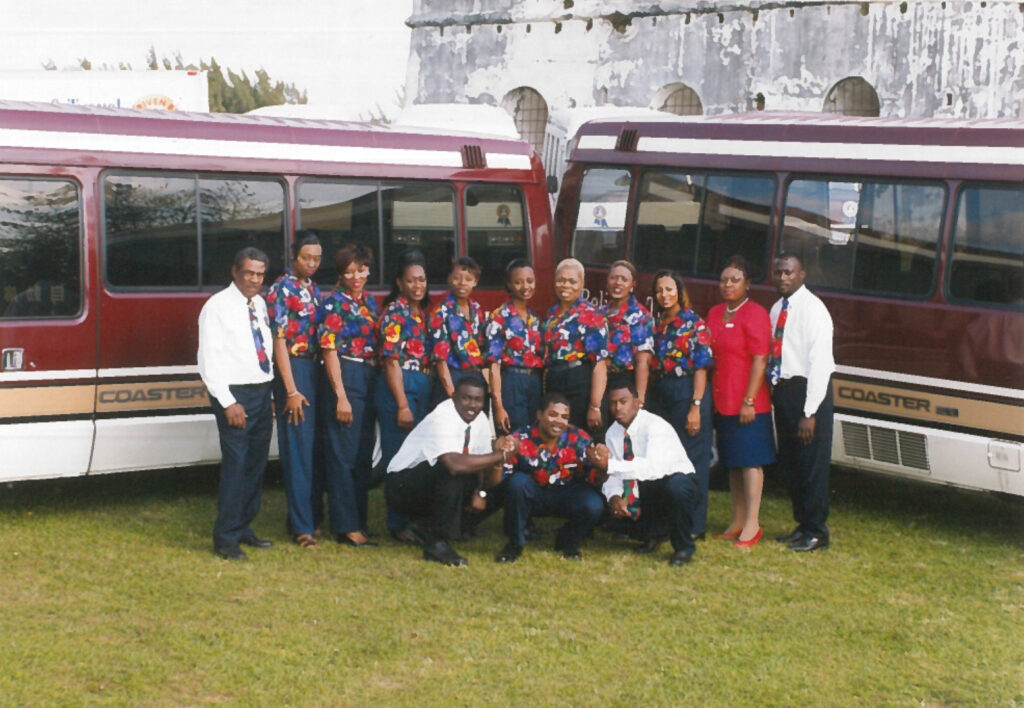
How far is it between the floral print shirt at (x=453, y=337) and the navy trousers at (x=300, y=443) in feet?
2.33

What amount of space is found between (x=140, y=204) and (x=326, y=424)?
77.3 inches

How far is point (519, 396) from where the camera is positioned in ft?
25.0

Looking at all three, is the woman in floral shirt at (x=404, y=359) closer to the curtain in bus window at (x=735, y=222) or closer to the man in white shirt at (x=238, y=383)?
the man in white shirt at (x=238, y=383)

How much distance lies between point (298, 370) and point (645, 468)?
2.08 m

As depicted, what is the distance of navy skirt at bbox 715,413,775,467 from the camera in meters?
7.60

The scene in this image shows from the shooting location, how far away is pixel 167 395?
8078 mm

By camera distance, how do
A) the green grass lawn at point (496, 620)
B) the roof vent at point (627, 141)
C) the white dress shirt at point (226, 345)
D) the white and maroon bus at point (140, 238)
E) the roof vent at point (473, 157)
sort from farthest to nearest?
the roof vent at point (627, 141)
the roof vent at point (473, 157)
the white and maroon bus at point (140, 238)
the white dress shirt at point (226, 345)
the green grass lawn at point (496, 620)

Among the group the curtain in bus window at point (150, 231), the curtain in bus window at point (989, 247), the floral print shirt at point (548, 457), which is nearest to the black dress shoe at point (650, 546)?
the floral print shirt at point (548, 457)

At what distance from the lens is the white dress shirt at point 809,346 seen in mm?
7328

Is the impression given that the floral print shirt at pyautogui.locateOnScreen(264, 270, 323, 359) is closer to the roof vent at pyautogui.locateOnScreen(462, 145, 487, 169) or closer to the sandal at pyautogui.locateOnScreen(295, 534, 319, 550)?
the sandal at pyautogui.locateOnScreen(295, 534, 319, 550)

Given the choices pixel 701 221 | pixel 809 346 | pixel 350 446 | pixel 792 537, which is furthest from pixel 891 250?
pixel 350 446

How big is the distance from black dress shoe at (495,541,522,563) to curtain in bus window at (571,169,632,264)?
387 cm

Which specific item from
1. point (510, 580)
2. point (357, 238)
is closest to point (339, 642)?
point (510, 580)

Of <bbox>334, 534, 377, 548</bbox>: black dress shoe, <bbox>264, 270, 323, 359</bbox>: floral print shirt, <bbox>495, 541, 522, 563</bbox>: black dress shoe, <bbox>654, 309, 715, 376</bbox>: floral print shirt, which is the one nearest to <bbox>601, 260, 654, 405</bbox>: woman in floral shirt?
<bbox>654, 309, 715, 376</bbox>: floral print shirt
